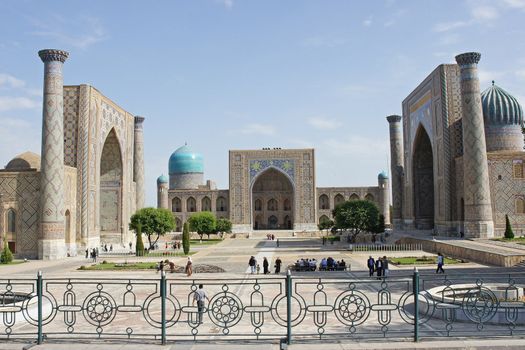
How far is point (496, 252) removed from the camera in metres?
20.3

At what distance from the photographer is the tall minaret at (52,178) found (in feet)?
84.3

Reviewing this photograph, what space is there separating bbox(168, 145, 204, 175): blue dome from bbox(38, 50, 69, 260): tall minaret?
39.4 metres

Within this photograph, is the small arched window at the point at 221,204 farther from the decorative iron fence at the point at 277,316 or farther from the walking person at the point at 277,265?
the decorative iron fence at the point at 277,316

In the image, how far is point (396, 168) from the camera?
4438 cm

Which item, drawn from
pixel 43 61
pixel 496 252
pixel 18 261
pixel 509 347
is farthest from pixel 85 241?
pixel 509 347

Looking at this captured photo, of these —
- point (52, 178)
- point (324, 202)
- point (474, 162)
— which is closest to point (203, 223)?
point (52, 178)

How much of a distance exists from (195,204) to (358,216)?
95.7ft

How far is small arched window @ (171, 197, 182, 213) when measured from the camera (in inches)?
2339

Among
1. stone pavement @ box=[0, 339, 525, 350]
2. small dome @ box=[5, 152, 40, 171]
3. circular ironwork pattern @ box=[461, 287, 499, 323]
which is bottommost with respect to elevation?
stone pavement @ box=[0, 339, 525, 350]

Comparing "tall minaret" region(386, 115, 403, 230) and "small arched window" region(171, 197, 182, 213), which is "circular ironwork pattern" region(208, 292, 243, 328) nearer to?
"tall minaret" region(386, 115, 403, 230)

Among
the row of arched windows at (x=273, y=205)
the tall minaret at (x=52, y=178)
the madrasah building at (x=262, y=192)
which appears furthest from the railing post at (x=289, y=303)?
the row of arched windows at (x=273, y=205)

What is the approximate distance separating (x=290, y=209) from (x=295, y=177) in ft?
19.7

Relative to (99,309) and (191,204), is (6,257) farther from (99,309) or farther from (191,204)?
(191,204)

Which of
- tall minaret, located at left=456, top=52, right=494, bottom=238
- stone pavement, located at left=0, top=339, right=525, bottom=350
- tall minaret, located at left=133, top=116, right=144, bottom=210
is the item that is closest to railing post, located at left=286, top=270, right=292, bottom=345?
stone pavement, located at left=0, top=339, right=525, bottom=350
